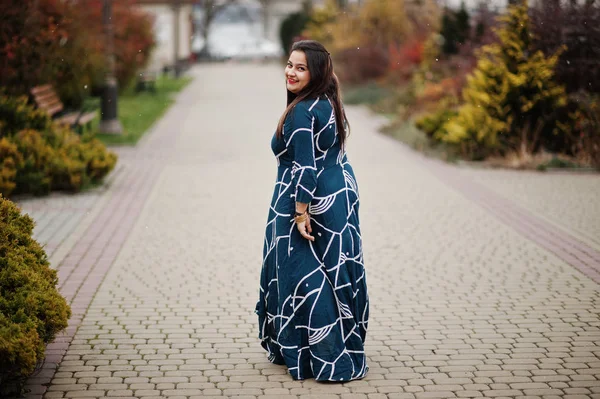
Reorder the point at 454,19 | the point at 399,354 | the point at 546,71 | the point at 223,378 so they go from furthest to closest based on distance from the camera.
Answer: the point at 454,19 < the point at 546,71 < the point at 399,354 < the point at 223,378

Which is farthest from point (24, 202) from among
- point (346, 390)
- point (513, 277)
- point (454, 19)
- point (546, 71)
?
point (454, 19)

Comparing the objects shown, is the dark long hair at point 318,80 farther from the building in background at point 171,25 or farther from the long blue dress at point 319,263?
the building in background at point 171,25

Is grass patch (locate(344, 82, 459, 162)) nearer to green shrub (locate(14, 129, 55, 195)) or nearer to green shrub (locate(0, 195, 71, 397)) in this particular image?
green shrub (locate(14, 129, 55, 195))

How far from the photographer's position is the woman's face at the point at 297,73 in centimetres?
450

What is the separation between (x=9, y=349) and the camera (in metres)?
4.01

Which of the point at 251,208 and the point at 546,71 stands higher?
the point at 546,71

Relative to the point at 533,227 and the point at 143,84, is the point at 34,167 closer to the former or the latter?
the point at 533,227

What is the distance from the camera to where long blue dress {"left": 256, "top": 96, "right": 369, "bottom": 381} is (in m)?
4.55

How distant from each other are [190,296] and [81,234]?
2501 millimetres

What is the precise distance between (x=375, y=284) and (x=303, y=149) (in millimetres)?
2661

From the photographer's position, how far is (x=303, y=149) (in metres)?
4.45

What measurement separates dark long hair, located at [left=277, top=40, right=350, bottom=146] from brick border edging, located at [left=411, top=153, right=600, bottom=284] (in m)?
3.47

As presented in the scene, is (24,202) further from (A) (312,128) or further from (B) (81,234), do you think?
(A) (312,128)

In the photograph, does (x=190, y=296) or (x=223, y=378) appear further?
(x=190, y=296)
